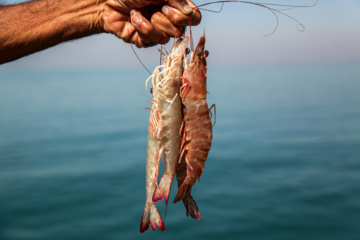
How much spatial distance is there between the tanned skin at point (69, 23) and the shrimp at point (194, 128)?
1.05ft

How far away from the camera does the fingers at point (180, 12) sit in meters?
2.64

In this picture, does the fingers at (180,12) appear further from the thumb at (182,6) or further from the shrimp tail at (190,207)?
the shrimp tail at (190,207)

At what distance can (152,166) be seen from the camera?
2.97 m

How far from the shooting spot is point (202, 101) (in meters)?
2.88

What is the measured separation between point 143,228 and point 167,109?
2.38ft

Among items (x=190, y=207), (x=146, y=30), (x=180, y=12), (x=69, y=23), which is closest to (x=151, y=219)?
(x=190, y=207)

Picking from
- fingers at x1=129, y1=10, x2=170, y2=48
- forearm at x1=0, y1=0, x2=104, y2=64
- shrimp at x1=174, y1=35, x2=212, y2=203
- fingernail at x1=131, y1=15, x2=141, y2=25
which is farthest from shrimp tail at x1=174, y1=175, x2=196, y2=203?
forearm at x1=0, y1=0, x2=104, y2=64

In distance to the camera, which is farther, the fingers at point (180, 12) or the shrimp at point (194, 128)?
the shrimp at point (194, 128)

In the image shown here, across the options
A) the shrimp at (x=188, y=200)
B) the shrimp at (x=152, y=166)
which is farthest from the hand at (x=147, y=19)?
the shrimp at (x=188, y=200)

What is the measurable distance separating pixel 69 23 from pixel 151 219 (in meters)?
1.33

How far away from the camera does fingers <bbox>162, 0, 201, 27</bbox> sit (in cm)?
264

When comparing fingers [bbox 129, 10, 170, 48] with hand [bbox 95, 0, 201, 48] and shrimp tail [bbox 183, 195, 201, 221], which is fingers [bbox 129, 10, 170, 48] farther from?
shrimp tail [bbox 183, 195, 201, 221]

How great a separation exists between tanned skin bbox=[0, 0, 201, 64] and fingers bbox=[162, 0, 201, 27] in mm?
78

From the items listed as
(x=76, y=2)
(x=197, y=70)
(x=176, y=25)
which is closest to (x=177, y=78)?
(x=197, y=70)
